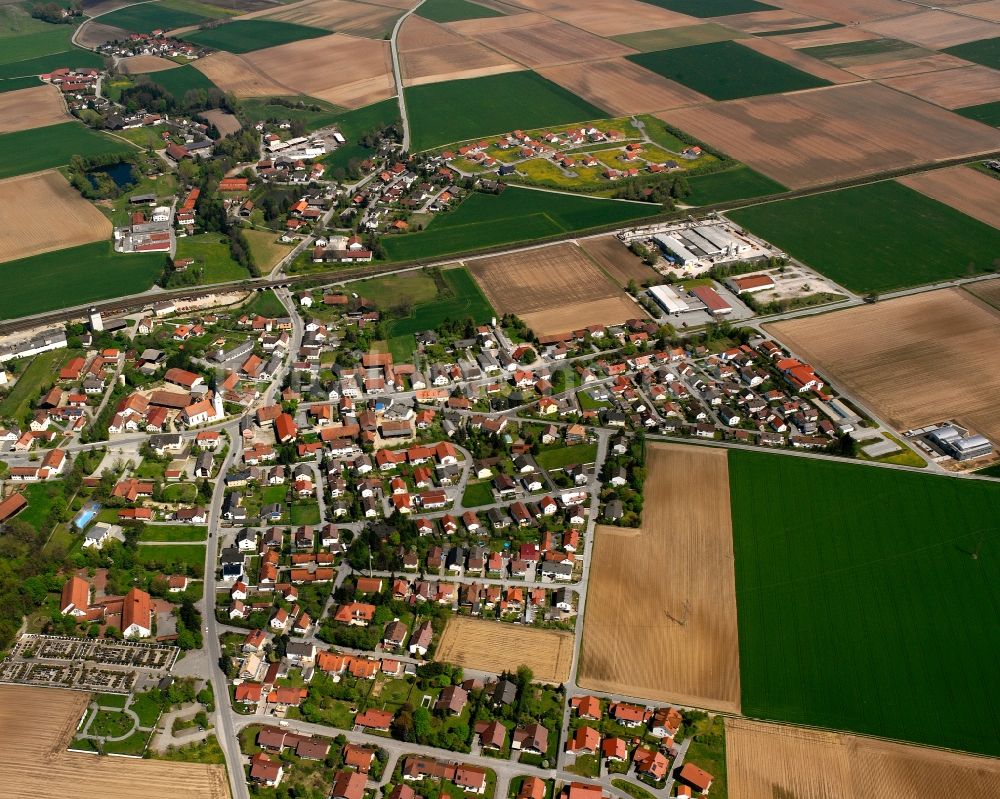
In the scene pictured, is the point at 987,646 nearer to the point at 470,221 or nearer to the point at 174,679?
the point at 174,679

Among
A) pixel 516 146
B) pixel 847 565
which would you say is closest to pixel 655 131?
pixel 516 146

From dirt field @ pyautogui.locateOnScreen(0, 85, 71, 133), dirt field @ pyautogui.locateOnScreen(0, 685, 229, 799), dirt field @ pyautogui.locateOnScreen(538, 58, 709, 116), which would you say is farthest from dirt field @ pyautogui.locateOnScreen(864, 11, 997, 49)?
dirt field @ pyautogui.locateOnScreen(0, 685, 229, 799)

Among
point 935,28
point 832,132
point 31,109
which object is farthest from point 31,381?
point 935,28

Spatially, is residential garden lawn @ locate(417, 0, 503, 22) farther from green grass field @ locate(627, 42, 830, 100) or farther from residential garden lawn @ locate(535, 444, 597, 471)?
residential garden lawn @ locate(535, 444, 597, 471)

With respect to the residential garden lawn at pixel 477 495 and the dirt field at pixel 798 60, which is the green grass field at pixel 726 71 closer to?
the dirt field at pixel 798 60

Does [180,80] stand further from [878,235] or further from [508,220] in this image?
[878,235]

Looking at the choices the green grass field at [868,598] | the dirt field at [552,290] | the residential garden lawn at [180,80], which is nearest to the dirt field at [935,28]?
the dirt field at [552,290]
